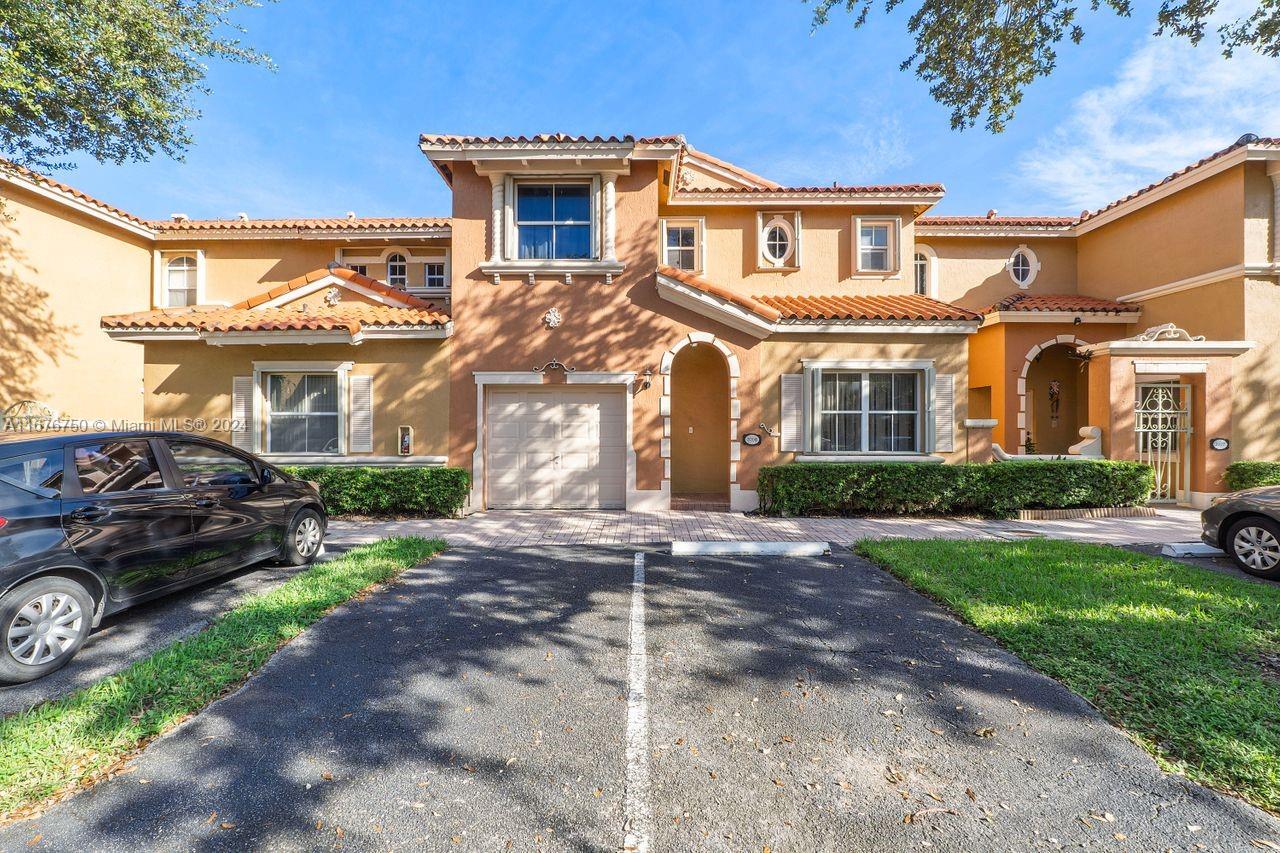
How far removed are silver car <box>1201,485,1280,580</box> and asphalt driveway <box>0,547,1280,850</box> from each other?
4612mm

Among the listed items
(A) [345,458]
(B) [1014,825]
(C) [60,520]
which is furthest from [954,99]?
(A) [345,458]

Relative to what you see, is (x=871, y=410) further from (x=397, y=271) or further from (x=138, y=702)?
(x=397, y=271)

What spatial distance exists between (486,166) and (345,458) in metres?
6.27

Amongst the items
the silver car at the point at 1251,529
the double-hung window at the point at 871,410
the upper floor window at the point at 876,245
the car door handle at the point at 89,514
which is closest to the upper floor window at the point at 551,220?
the double-hung window at the point at 871,410

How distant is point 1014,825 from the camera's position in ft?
7.38

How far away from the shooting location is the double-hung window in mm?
10273

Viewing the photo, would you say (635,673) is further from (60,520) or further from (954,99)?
(954,99)

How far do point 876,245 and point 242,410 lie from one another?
14.6 meters

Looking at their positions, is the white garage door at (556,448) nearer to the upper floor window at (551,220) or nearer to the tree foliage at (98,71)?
the upper floor window at (551,220)

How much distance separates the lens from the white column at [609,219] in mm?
9742

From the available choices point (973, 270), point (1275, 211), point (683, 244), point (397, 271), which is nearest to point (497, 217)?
point (683, 244)

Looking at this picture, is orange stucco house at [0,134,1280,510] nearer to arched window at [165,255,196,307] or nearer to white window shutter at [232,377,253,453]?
white window shutter at [232,377,253,453]

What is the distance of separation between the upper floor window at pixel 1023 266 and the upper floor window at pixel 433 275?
1602 cm

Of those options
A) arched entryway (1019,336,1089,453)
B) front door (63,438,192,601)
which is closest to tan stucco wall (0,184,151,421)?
front door (63,438,192,601)
